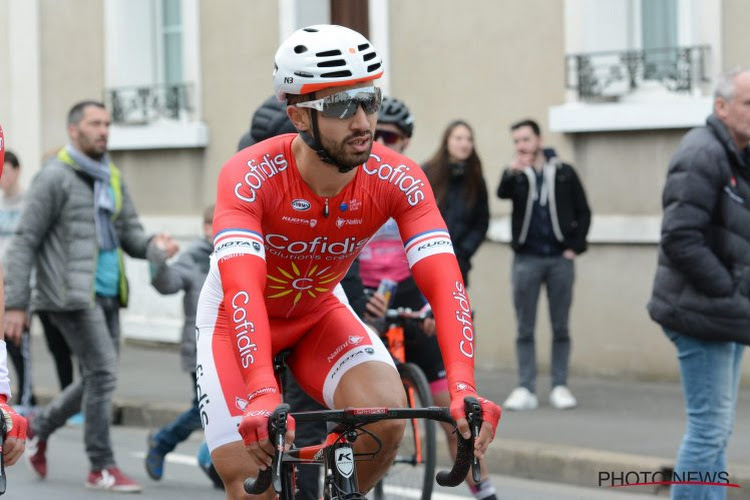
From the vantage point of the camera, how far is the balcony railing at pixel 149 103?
15.9m

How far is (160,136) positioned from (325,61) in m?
11.7

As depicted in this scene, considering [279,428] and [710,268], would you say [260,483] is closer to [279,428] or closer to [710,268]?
[279,428]

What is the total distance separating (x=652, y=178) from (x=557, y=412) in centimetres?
231

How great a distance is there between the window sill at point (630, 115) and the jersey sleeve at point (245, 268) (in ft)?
24.5

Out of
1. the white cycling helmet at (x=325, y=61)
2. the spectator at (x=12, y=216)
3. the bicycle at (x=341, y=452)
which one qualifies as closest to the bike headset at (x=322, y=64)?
the white cycling helmet at (x=325, y=61)

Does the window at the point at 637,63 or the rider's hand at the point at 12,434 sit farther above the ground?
the window at the point at 637,63

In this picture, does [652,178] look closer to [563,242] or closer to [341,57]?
[563,242]

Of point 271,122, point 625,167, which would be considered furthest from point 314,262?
point 625,167

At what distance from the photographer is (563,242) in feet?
36.2

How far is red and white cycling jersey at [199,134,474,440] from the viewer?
437 cm

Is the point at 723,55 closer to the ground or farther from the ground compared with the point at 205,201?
farther from the ground

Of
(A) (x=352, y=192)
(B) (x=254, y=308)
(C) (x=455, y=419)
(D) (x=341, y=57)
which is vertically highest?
(D) (x=341, y=57)

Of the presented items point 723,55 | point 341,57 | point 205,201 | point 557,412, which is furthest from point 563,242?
point 341,57

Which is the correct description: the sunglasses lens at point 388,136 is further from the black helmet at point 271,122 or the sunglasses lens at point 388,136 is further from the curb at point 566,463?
the curb at point 566,463
